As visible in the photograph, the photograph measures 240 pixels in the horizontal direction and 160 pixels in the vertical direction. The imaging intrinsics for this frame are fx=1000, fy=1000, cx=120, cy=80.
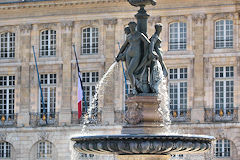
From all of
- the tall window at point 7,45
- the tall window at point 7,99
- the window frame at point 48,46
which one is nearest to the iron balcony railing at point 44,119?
the tall window at point 7,99

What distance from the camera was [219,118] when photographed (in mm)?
48344

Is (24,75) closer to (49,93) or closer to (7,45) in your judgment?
(49,93)

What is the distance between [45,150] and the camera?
51.8m

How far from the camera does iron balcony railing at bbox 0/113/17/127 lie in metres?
52.5

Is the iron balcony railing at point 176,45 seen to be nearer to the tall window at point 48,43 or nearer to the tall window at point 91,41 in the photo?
the tall window at point 91,41

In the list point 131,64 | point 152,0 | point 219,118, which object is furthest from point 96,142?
point 219,118

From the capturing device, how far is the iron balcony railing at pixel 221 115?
158ft

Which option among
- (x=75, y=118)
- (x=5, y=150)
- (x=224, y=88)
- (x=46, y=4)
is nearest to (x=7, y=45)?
(x=46, y=4)

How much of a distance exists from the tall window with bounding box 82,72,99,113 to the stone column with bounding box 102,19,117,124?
2.33ft

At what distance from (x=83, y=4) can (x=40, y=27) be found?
8.72ft

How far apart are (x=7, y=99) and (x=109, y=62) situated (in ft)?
19.6

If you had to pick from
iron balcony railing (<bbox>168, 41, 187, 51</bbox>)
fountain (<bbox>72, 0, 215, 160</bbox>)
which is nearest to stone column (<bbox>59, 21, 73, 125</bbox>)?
iron balcony railing (<bbox>168, 41, 187, 51</bbox>)

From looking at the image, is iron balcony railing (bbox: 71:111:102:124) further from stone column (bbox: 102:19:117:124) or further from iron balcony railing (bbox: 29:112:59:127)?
iron balcony railing (bbox: 29:112:59:127)

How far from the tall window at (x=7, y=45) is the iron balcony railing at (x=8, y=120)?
10.6 feet
